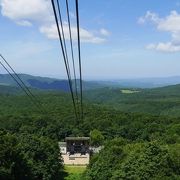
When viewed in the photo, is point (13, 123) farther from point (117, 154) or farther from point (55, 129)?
point (117, 154)

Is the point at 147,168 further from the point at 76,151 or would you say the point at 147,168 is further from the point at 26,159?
the point at 76,151


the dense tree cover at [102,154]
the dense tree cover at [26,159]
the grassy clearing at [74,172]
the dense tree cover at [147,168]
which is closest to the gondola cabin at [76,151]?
the grassy clearing at [74,172]

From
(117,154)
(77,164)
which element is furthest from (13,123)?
(117,154)

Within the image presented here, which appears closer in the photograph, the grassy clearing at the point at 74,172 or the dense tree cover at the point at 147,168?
the dense tree cover at the point at 147,168

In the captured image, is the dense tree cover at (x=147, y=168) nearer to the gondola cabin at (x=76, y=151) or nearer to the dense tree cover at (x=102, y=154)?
the dense tree cover at (x=102, y=154)

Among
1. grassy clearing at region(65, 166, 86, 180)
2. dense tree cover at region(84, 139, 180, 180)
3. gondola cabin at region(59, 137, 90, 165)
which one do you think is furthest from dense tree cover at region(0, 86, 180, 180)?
gondola cabin at region(59, 137, 90, 165)
